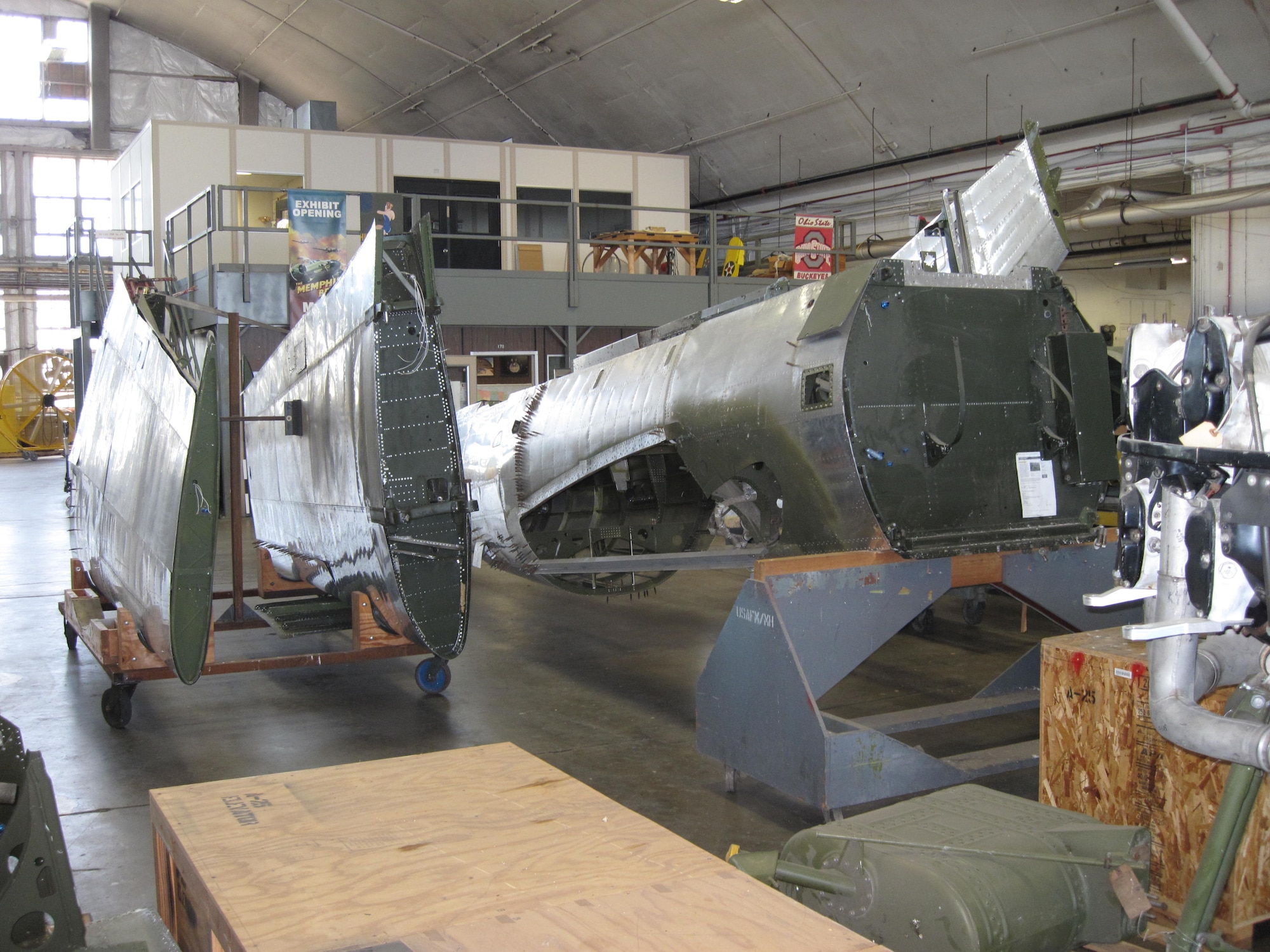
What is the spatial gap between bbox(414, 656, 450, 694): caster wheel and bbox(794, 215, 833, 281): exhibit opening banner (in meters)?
9.65

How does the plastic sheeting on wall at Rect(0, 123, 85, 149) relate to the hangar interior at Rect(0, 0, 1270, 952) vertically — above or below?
above

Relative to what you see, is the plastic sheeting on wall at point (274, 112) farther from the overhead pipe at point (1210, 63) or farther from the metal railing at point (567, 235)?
the overhead pipe at point (1210, 63)

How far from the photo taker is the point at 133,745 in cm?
577

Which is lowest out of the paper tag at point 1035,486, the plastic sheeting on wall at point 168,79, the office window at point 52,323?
the paper tag at point 1035,486

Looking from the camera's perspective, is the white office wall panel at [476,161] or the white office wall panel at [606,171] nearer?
the white office wall panel at [476,161]

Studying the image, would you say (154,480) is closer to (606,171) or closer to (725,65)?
(725,65)

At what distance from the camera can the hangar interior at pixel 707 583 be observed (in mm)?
2320

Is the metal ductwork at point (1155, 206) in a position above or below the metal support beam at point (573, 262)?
above

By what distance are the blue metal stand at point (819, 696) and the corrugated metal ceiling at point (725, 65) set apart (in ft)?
35.9

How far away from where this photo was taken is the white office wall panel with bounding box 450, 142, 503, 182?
19.7 metres

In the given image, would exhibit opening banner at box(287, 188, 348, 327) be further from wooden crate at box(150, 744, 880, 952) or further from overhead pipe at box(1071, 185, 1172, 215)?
wooden crate at box(150, 744, 880, 952)

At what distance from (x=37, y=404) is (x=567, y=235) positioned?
16.6m

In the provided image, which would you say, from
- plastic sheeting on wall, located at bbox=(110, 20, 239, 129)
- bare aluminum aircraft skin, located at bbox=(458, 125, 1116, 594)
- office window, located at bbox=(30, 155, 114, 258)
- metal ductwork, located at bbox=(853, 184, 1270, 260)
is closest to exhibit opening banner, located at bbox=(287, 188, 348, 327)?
metal ductwork, located at bbox=(853, 184, 1270, 260)

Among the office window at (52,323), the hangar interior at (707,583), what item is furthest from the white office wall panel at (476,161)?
the office window at (52,323)
